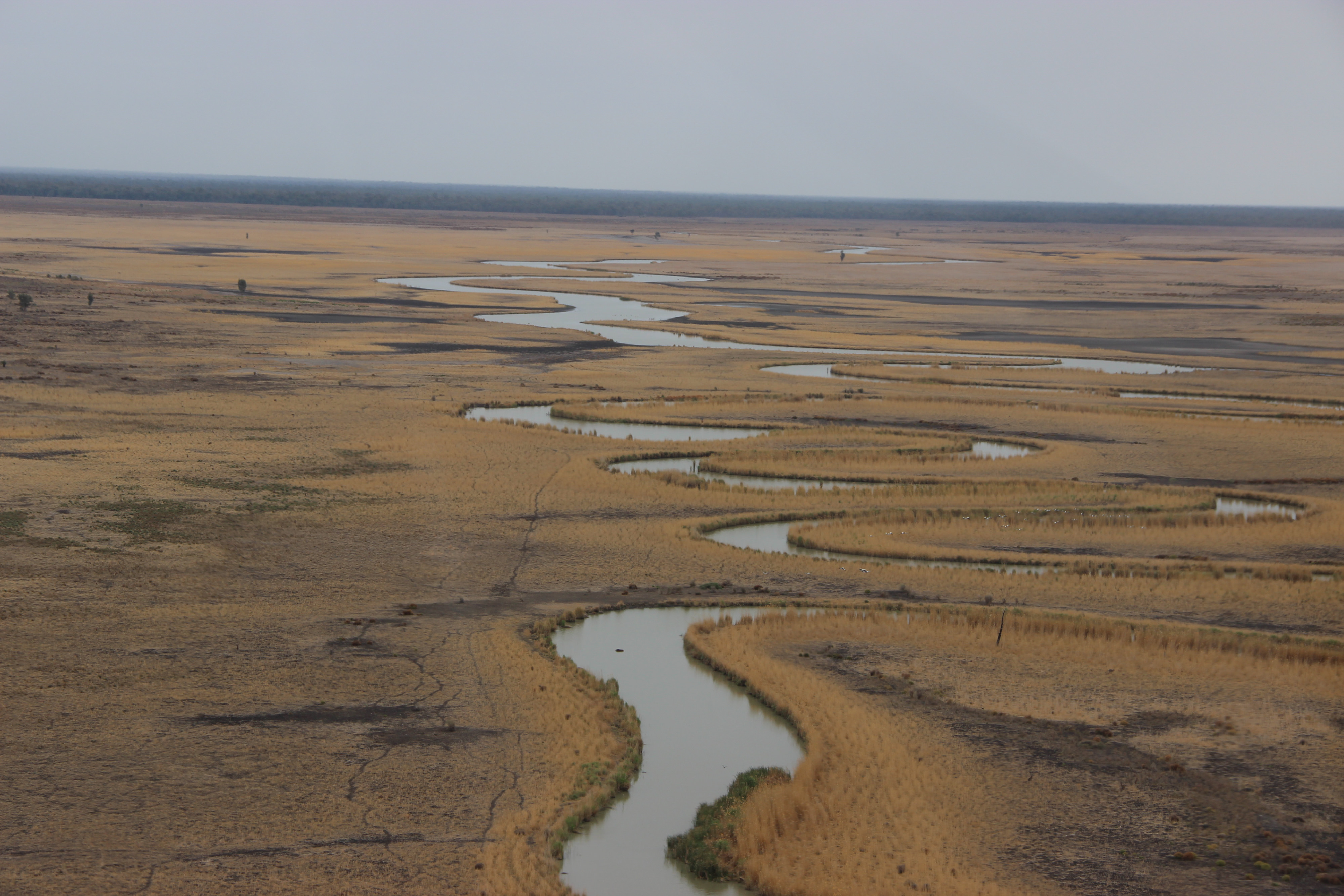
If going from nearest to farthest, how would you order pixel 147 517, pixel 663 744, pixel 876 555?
1. pixel 663 744
2. pixel 147 517
3. pixel 876 555

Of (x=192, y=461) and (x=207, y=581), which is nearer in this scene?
(x=207, y=581)

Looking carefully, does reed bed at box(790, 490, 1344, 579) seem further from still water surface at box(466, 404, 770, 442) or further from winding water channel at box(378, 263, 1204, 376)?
winding water channel at box(378, 263, 1204, 376)

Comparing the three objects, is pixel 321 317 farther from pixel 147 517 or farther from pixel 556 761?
pixel 556 761

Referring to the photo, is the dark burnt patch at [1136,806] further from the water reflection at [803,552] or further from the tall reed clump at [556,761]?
the water reflection at [803,552]

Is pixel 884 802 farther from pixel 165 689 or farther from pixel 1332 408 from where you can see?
pixel 1332 408

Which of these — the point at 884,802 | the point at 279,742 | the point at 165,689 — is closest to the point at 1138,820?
the point at 884,802

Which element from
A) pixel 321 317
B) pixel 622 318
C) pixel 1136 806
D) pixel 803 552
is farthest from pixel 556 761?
pixel 622 318
